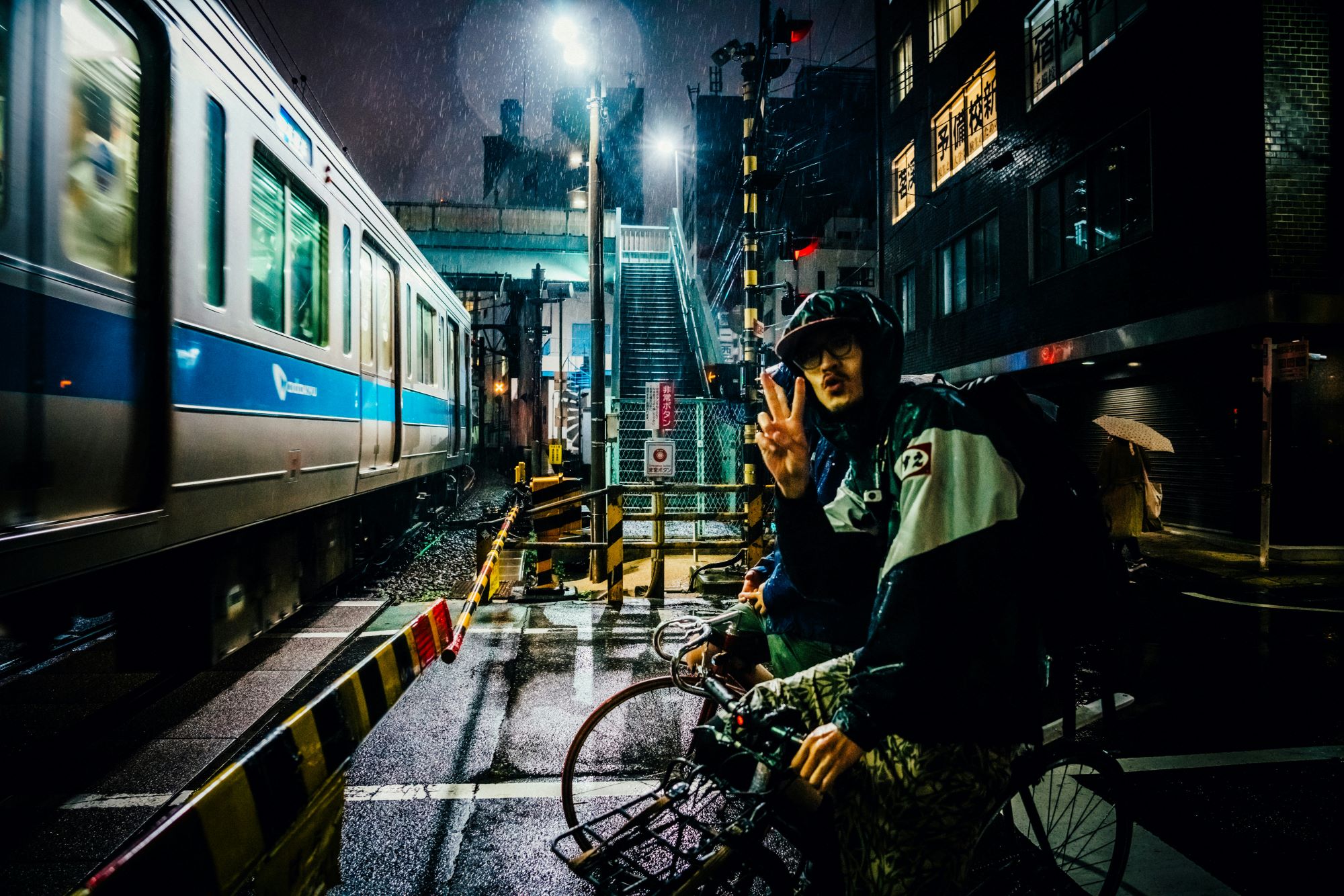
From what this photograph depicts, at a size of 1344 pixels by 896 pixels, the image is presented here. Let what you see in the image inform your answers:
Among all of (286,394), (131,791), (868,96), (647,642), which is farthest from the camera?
(868,96)

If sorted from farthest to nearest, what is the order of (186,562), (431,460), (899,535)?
(431,460) → (186,562) → (899,535)

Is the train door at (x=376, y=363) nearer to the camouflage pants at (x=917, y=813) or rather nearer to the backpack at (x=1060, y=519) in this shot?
the camouflage pants at (x=917, y=813)

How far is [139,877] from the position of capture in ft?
4.09

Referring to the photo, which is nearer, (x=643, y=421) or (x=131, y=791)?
(x=131, y=791)

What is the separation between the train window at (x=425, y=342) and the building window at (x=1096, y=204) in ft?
39.9

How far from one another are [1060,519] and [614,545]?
4.94 meters

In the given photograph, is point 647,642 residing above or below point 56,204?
below

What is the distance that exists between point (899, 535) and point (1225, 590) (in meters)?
8.92

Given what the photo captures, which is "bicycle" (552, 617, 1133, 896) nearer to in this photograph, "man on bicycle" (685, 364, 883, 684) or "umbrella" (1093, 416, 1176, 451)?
"man on bicycle" (685, 364, 883, 684)

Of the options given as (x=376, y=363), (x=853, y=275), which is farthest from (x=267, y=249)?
(x=853, y=275)

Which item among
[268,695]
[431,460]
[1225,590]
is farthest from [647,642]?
[1225,590]

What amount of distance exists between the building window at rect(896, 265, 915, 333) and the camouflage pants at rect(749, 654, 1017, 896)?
68.2 ft

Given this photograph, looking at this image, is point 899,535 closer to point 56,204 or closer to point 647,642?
point 56,204

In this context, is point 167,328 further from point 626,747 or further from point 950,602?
point 950,602
